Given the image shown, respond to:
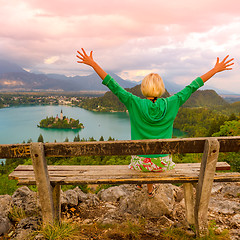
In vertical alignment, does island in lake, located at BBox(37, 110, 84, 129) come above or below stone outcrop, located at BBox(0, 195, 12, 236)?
below

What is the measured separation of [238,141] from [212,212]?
184cm

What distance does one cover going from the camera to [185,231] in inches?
105

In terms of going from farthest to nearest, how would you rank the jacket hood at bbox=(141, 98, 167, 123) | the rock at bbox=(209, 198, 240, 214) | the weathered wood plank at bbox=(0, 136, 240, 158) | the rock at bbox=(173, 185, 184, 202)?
the rock at bbox=(173, 185, 184, 202)
the rock at bbox=(209, 198, 240, 214)
the jacket hood at bbox=(141, 98, 167, 123)
the weathered wood plank at bbox=(0, 136, 240, 158)

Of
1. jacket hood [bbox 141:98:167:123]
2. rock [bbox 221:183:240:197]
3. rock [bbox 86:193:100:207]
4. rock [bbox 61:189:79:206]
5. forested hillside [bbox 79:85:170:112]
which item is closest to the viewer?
jacket hood [bbox 141:98:167:123]

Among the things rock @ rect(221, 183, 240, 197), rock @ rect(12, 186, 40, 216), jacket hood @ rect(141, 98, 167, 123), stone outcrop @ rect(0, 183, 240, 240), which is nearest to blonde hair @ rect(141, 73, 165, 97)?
jacket hood @ rect(141, 98, 167, 123)

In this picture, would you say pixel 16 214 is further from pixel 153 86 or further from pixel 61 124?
pixel 61 124

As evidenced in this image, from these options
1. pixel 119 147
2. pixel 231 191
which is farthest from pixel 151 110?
pixel 231 191

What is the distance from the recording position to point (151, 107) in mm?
2730

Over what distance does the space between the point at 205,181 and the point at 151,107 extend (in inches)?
42.1

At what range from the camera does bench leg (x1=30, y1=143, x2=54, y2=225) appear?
219cm

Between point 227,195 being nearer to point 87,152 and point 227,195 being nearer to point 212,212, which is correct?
point 212,212

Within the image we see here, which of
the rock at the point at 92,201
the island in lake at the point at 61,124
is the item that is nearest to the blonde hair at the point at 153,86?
the rock at the point at 92,201

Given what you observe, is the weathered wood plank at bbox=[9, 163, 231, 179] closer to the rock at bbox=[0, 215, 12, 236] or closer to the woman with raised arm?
the woman with raised arm

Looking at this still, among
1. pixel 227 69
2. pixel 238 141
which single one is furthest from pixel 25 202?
pixel 227 69
